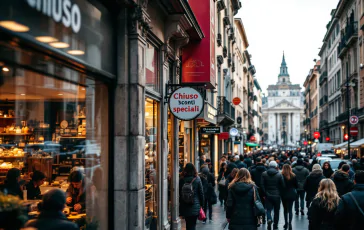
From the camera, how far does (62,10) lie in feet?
19.3

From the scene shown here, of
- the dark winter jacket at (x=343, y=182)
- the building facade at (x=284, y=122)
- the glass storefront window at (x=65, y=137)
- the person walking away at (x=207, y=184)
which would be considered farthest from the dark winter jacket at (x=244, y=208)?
the building facade at (x=284, y=122)

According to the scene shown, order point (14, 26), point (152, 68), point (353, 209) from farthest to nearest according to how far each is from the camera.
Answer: point (152, 68)
point (353, 209)
point (14, 26)

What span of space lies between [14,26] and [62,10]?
1085 millimetres

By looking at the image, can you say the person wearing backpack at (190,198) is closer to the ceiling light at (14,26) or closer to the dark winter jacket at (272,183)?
the dark winter jacket at (272,183)

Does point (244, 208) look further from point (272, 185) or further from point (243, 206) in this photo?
point (272, 185)

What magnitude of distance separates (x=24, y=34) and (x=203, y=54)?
10.4m

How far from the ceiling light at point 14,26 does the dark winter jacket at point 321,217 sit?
541 cm

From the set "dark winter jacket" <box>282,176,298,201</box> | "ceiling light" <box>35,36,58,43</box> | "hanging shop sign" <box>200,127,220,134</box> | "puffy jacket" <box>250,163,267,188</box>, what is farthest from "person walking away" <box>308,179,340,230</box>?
"hanging shop sign" <box>200,127,220,134</box>

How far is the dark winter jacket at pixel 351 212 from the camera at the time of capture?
6.93 m

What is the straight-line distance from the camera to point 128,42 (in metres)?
8.40

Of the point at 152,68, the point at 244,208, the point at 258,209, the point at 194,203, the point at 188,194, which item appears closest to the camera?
the point at 258,209

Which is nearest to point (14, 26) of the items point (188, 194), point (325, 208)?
point (325, 208)

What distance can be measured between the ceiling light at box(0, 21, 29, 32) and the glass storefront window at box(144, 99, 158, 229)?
5.21 m

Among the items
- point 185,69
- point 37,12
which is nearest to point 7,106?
point 37,12
